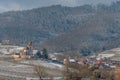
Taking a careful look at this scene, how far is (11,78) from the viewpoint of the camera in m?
83.2

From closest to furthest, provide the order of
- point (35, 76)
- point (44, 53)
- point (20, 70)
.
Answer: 1. point (35, 76)
2. point (20, 70)
3. point (44, 53)

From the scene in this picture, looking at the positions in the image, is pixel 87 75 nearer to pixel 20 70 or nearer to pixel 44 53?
pixel 20 70

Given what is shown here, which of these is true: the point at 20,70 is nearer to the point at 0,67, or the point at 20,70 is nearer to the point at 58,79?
the point at 0,67

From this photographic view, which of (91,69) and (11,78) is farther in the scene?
(91,69)

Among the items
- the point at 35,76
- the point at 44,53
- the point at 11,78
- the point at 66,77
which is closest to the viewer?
the point at 66,77

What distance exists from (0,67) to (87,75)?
26.8 m

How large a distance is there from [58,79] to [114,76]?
12.2 metres

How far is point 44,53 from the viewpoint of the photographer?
14988 centimetres

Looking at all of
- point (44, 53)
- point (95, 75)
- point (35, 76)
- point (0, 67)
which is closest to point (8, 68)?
point (0, 67)

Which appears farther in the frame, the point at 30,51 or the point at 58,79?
the point at 30,51

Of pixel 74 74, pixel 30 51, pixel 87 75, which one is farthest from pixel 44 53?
pixel 74 74

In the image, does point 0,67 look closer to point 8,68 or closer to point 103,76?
point 8,68

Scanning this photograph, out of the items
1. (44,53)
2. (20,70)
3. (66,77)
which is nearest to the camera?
(66,77)

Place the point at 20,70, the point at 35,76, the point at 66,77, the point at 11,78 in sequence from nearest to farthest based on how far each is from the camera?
the point at 66,77
the point at 11,78
the point at 35,76
the point at 20,70
